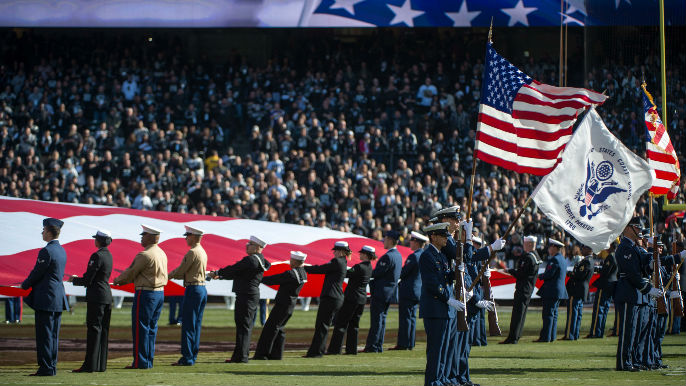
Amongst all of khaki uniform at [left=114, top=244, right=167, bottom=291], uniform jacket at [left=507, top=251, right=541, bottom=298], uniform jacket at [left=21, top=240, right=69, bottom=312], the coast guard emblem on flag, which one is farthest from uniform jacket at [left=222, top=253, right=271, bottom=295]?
uniform jacket at [left=507, top=251, right=541, bottom=298]

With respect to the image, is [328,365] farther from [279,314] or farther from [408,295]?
[408,295]

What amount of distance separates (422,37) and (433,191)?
27.5 feet

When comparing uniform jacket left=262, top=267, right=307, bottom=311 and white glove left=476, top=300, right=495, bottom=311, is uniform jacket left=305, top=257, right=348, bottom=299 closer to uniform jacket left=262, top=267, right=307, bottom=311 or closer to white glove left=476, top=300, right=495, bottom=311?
uniform jacket left=262, top=267, right=307, bottom=311

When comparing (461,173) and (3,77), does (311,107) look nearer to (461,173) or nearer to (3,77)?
(461,173)

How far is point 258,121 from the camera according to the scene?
28.9 meters

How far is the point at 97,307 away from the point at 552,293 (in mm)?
7827

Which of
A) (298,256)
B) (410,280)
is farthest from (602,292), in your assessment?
(298,256)

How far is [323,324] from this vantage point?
1352 centimetres

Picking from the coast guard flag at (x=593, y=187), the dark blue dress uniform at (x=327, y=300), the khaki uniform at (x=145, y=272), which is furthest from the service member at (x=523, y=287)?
the khaki uniform at (x=145, y=272)

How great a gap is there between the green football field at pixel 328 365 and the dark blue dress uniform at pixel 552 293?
268mm

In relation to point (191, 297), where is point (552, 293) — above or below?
below

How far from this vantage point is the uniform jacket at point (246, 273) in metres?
12.5

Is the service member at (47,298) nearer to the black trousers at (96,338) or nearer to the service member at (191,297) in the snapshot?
the black trousers at (96,338)

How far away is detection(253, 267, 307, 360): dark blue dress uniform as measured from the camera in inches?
513
